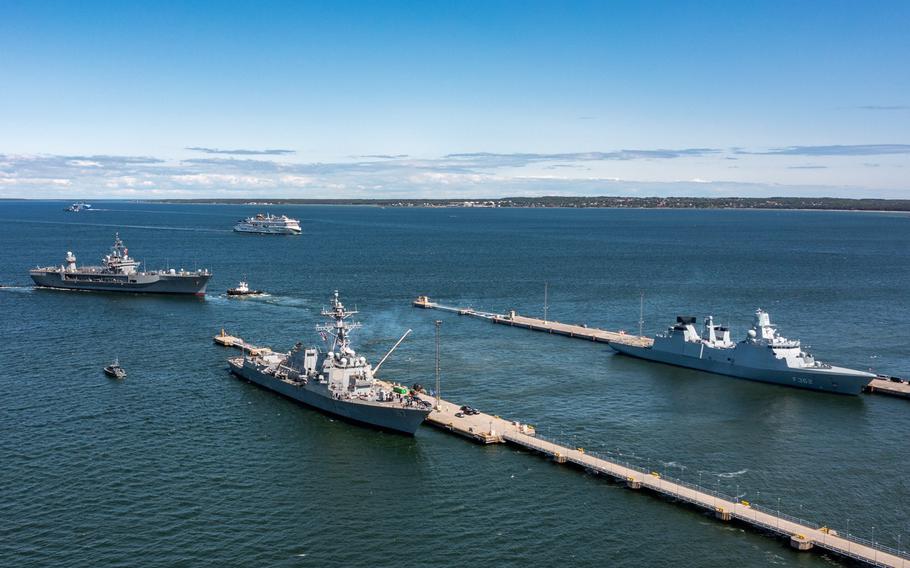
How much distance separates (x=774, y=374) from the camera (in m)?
84.2

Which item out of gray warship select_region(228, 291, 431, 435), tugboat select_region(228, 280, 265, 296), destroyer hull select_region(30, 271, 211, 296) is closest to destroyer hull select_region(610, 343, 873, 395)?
gray warship select_region(228, 291, 431, 435)

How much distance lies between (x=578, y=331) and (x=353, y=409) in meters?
49.9

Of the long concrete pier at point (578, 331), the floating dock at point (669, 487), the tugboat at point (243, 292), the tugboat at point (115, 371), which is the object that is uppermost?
the tugboat at point (243, 292)

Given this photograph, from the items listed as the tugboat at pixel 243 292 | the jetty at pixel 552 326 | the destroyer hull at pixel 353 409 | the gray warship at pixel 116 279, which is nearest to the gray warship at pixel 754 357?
the jetty at pixel 552 326

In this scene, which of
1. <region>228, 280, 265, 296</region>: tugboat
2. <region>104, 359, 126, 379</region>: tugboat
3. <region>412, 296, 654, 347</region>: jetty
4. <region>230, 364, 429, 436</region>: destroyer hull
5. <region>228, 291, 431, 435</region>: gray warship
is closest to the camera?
<region>230, 364, 429, 436</region>: destroyer hull

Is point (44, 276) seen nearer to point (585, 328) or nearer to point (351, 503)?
point (585, 328)

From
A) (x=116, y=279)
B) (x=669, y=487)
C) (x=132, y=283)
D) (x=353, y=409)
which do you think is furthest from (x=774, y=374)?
(x=116, y=279)

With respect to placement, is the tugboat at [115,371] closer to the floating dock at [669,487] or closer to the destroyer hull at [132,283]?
the floating dock at [669,487]

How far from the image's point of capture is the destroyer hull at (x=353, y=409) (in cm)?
6456

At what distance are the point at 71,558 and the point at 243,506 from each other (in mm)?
11138

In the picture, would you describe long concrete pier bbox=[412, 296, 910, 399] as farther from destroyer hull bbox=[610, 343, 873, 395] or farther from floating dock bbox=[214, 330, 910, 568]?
floating dock bbox=[214, 330, 910, 568]

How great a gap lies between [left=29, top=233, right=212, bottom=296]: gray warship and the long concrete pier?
169 ft

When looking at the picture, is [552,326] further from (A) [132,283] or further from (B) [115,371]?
(A) [132,283]

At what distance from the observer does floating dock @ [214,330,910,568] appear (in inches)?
1769
